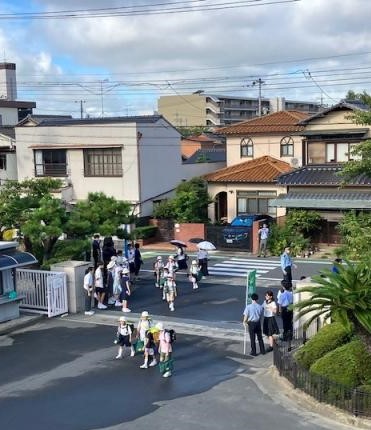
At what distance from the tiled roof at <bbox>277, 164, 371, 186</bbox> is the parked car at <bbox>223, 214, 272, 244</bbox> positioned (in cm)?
245

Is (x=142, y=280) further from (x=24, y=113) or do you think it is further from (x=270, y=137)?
(x=24, y=113)

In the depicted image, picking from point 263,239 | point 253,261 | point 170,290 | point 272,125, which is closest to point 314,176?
point 263,239

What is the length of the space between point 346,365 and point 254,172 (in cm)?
2521

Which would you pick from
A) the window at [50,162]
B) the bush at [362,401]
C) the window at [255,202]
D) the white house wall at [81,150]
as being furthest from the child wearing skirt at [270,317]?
the window at [50,162]

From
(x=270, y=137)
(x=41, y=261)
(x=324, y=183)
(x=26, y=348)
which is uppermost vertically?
(x=270, y=137)

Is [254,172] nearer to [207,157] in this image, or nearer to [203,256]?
[207,157]

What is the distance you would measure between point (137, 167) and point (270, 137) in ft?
30.2

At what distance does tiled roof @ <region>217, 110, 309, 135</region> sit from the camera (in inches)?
1540

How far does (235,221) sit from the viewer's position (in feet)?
111

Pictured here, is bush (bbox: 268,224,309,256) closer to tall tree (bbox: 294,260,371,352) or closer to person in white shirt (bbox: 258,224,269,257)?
person in white shirt (bbox: 258,224,269,257)

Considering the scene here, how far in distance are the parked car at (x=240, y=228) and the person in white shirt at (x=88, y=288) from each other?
13264 mm

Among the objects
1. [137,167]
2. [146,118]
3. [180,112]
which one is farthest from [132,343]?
[180,112]

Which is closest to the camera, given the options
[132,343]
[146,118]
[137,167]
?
[132,343]

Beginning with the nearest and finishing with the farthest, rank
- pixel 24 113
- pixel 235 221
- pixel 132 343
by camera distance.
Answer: pixel 132 343
pixel 235 221
pixel 24 113
